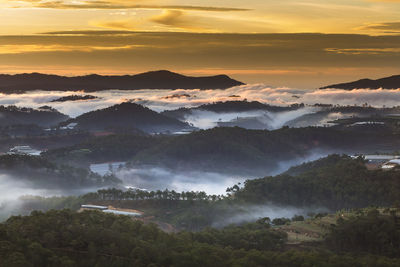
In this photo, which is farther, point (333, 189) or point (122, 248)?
point (333, 189)

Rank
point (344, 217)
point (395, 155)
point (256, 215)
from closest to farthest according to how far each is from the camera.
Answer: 1. point (344, 217)
2. point (256, 215)
3. point (395, 155)

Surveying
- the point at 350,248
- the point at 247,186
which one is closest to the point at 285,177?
the point at 247,186

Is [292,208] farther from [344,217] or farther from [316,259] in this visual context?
[316,259]

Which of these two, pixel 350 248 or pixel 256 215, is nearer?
pixel 350 248

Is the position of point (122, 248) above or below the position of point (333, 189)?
above

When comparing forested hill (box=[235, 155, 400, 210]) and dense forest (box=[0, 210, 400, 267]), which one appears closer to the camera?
dense forest (box=[0, 210, 400, 267])

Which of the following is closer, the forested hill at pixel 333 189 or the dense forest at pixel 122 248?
the dense forest at pixel 122 248

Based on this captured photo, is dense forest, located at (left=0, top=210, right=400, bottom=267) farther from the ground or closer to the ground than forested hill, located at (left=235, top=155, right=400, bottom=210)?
farther from the ground

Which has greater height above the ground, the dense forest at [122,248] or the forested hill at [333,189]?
the dense forest at [122,248]
